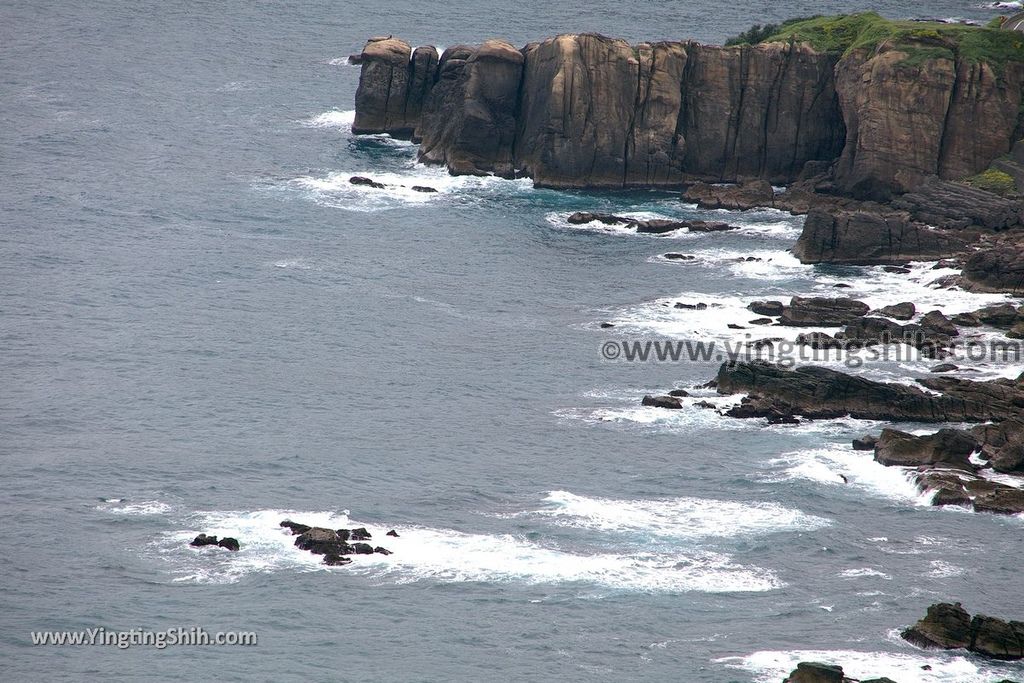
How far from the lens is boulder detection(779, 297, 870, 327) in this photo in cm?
9881

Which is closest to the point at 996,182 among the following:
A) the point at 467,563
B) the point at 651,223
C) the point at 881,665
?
the point at 651,223

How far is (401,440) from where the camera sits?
85062 mm

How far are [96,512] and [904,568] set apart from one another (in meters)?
36.6

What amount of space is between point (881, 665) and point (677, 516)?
16.4 meters

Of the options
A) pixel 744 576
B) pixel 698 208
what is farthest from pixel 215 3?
pixel 744 576

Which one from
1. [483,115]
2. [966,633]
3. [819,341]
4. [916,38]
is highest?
[916,38]

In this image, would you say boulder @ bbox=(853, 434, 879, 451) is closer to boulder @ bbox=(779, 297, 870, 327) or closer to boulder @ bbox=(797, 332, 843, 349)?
boulder @ bbox=(797, 332, 843, 349)

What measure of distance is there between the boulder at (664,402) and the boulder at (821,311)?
44.6 ft

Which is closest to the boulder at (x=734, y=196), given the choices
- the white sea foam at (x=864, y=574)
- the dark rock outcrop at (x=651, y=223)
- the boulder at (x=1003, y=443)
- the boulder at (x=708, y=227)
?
the dark rock outcrop at (x=651, y=223)

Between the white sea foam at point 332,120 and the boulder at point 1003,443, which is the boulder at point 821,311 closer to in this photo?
the boulder at point 1003,443

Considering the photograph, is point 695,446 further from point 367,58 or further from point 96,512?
point 367,58

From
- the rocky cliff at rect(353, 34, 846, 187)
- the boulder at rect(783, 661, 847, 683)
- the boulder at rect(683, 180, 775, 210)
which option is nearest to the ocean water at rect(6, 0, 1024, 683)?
the boulder at rect(683, 180, 775, 210)

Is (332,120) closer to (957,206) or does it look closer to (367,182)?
(367,182)

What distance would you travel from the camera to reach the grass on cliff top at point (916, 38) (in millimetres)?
123688
